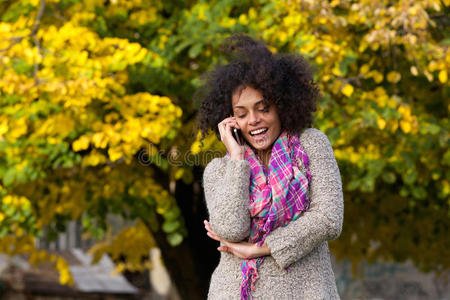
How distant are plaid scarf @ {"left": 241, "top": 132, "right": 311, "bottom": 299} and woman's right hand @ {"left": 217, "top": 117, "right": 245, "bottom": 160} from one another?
12 cm

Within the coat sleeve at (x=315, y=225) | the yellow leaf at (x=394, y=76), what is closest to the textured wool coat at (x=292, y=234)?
the coat sleeve at (x=315, y=225)

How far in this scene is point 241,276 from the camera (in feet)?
8.79

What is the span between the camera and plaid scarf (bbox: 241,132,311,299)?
2.63 meters

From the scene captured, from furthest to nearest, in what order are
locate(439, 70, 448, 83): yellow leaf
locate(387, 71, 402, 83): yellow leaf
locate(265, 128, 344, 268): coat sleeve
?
locate(387, 71, 402, 83): yellow leaf, locate(439, 70, 448, 83): yellow leaf, locate(265, 128, 344, 268): coat sleeve

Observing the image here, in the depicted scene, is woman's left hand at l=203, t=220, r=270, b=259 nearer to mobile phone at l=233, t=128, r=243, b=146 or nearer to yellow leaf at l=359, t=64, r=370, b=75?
mobile phone at l=233, t=128, r=243, b=146

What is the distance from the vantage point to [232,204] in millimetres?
2648

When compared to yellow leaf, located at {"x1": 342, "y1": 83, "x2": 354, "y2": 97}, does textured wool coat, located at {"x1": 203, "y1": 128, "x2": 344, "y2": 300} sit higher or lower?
lower

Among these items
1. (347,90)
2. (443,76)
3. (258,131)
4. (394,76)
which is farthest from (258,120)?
(394,76)

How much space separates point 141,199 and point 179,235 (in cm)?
45

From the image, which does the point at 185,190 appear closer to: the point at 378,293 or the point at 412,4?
the point at 412,4

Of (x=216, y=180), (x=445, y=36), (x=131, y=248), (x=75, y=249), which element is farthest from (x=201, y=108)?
(x=75, y=249)

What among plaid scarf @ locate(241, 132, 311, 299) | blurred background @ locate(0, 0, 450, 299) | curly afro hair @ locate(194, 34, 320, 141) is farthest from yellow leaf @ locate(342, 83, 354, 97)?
plaid scarf @ locate(241, 132, 311, 299)

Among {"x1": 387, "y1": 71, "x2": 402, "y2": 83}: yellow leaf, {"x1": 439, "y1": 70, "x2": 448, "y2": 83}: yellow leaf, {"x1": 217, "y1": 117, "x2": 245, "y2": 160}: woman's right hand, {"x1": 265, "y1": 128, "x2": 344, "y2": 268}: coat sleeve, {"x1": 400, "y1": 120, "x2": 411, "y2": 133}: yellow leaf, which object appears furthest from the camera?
{"x1": 387, "y1": 71, "x2": 402, "y2": 83}: yellow leaf

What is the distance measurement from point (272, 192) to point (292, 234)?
0.51 ft
